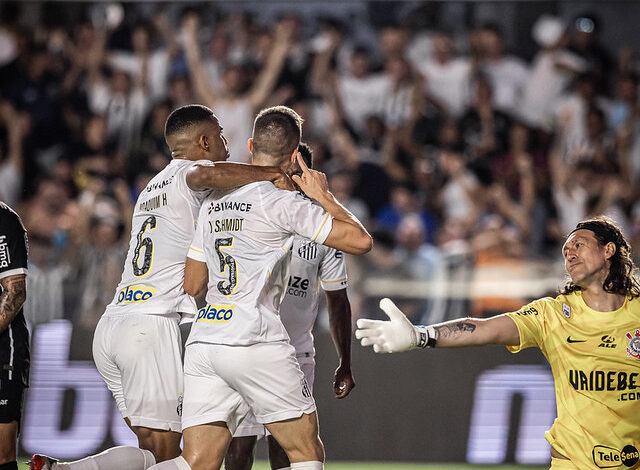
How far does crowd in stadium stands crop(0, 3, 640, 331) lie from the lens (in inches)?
500

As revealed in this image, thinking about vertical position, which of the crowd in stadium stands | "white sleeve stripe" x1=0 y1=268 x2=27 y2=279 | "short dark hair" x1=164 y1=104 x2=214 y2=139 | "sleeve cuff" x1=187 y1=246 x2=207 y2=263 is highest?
the crowd in stadium stands

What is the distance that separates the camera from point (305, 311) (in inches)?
281

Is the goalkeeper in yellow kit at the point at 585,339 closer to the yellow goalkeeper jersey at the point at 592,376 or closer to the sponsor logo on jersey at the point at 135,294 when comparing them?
the yellow goalkeeper jersey at the point at 592,376

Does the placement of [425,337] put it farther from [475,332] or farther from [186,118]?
[186,118]

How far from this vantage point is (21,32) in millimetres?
14508

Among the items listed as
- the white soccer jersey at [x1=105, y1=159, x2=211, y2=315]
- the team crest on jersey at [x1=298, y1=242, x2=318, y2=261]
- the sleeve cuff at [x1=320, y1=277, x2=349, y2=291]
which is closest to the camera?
the white soccer jersey at [x1=105, y1=159, x2=211, y2=315]

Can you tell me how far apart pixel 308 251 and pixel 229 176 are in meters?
1.45

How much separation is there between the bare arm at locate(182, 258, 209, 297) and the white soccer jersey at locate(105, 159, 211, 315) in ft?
0.44

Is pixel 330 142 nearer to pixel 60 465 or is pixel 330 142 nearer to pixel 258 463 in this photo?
pixel 258 463

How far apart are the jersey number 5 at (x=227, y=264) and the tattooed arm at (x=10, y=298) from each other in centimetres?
138

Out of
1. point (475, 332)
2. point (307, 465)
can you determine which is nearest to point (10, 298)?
point (307, 465)

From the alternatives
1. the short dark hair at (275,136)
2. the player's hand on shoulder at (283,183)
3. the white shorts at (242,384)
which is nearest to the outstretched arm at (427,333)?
the white shorts at (242,384)

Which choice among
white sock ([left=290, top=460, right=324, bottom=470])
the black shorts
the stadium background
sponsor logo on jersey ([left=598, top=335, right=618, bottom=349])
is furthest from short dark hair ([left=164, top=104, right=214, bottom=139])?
the stadium background

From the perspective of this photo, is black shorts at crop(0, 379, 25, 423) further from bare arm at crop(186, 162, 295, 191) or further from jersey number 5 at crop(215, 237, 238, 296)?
bare arm at crop(186, 162, 295, 191)
